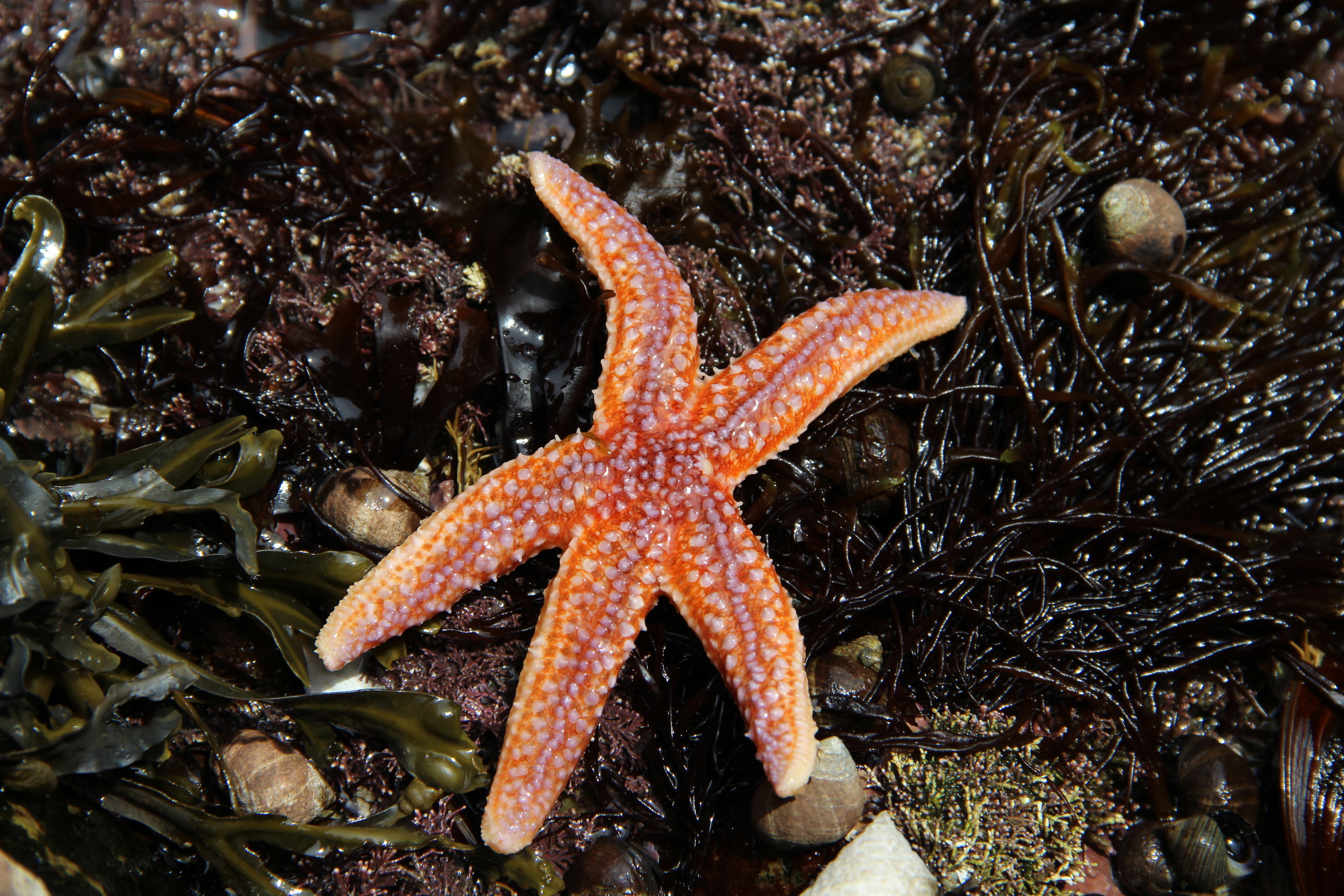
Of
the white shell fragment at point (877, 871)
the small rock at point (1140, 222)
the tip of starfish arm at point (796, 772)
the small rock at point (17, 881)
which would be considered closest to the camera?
the small rock at point (17, 881)

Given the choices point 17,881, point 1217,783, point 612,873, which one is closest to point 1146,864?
point 1217,783

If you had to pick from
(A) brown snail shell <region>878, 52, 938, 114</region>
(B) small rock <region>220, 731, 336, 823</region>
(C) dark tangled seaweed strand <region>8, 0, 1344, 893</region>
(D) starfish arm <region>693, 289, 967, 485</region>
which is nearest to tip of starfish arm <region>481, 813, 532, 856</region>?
(C) dark tangled seaweed strand <region>8, 0, 1344, 893</region>

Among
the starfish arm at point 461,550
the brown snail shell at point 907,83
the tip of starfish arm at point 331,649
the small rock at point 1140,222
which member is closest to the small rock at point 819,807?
the starfish arm at point 461,550

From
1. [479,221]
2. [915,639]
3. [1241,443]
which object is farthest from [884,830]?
[479,221]

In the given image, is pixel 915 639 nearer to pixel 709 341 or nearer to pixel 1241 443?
pixel 709 341

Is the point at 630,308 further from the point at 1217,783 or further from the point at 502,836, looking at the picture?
the point at 1217,783

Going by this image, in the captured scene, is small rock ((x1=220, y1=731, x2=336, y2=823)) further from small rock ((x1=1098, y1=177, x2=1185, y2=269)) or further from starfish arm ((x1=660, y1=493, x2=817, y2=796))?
small rock ((x1=1098, y1=177, x2=1185, y2=269))

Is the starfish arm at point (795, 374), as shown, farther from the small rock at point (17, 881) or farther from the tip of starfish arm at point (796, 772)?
the small rock at point (17, 881)
